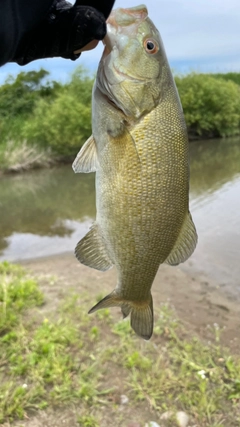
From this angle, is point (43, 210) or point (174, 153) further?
point (43, 210)

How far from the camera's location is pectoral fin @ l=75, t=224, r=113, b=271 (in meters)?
1.86

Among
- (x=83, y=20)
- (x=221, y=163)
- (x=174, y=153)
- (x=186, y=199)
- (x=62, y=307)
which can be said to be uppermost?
(x=83, y=20)

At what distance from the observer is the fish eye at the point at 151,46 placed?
66.6 inches

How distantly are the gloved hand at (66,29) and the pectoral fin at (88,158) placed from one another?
0.37 meters

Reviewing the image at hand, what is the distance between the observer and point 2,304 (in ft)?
14.6

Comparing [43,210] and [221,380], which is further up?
[221,380]

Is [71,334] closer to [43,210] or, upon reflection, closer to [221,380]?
[221,380]

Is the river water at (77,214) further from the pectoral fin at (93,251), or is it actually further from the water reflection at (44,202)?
the pectoral fin at (93,251)

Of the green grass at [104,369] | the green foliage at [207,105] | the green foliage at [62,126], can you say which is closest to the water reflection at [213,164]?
Result: the green foliage at [207,105]

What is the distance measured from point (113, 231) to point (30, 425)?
207 cm

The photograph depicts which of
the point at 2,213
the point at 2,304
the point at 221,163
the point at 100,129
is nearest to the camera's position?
the point at 100,129

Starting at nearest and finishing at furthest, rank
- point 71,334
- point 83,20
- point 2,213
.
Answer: point 83,20, point 71,334, point 2,213

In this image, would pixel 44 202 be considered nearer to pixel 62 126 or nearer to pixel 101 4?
pixel 62 126

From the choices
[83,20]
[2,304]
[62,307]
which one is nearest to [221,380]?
[62,307]
